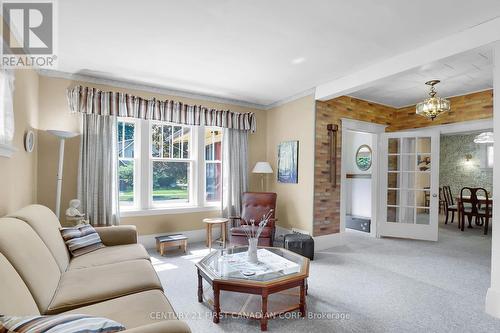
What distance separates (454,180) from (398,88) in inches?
220

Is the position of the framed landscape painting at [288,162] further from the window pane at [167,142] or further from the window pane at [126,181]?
the window pane at [126,181]

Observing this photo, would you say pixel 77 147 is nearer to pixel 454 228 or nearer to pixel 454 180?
pixel 454 228

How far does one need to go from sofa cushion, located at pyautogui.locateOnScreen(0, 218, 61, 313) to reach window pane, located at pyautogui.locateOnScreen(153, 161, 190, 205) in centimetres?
246

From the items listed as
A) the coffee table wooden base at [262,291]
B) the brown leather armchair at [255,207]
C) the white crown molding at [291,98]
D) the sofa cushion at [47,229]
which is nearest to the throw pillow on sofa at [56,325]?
the coffee table wooden base at [262,291]

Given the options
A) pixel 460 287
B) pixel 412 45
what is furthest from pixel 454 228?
pixel 412 45

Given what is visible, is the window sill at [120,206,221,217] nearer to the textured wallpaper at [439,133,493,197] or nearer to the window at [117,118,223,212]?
the window at [117,118,223,212]

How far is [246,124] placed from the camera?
16.0ft

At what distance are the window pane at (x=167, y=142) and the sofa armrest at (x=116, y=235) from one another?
1.74 meters

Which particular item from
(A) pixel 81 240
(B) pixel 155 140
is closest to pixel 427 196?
(B) pixel 155 140

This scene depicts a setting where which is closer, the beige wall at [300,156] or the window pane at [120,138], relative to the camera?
the window pane at [120,138]

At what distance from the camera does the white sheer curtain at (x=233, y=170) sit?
475cm

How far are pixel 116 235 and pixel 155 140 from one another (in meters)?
1.91

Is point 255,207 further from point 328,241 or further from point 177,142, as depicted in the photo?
point 177,142

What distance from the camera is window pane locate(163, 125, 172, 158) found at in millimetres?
4480
